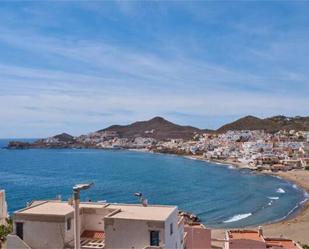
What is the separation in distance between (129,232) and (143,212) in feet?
4.61

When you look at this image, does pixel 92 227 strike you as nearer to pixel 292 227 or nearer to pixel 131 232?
pixel 131 232

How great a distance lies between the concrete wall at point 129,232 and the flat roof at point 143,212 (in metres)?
0.23

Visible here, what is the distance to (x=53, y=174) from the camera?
4358 inches

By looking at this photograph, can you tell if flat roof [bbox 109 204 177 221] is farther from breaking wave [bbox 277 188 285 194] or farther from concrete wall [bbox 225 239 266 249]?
breaking wave [bbox 277 188 285 194]

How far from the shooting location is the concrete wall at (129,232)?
14.3 meters

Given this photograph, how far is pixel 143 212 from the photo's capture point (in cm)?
1569

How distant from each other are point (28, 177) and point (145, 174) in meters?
28.1

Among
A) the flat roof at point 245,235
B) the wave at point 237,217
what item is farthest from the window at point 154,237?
the wave at point 237,217

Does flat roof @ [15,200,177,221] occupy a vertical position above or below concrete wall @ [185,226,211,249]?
above

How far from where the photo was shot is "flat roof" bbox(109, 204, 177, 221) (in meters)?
14.7

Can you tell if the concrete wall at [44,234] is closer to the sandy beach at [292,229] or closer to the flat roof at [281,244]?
the flat roof at [281,244]

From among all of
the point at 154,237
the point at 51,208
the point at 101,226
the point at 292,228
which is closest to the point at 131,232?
the point at 154,237

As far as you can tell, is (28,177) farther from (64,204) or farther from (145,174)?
(64,204)

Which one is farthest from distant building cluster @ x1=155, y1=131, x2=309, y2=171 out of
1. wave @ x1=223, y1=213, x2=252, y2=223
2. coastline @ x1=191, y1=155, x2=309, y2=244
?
wave @ x1=223, y1=213, x2=252, y2=223
